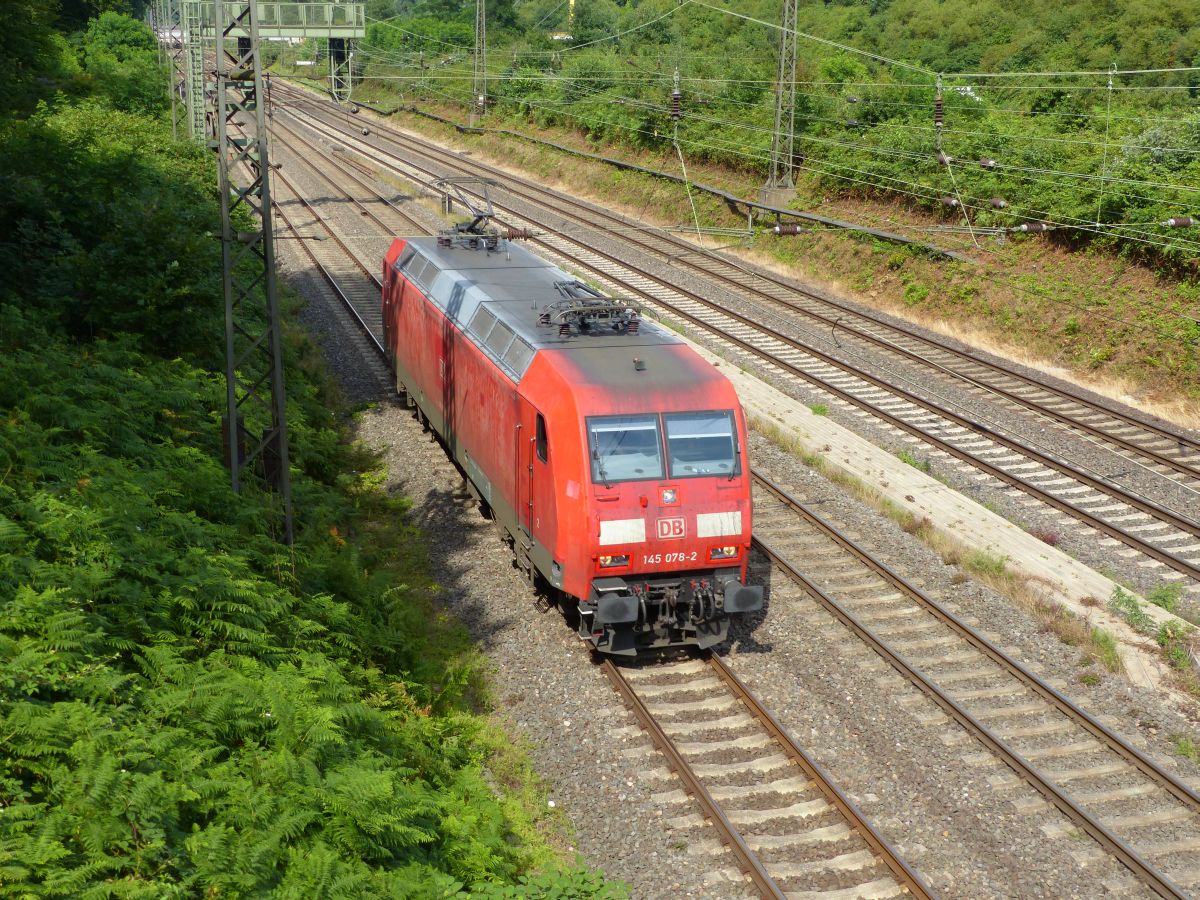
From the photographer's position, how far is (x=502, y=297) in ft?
53.2

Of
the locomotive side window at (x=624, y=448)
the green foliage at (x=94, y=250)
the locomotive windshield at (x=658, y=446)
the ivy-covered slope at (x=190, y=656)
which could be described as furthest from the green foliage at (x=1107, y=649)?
the green foliage at (x=94, y=250)

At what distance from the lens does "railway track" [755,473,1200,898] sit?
32.8 ft

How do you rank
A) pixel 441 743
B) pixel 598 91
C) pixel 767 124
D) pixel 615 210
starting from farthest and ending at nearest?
→ 1. pixel 598 91
2. pixel 615 210
3. pixel 767 124
4. pixel 441 743

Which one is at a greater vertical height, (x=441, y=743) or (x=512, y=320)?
(x=512, y=320)

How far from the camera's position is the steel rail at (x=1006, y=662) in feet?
35.2

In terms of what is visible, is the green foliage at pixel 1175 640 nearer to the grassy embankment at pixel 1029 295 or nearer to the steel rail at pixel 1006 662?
the steel rail at pixel 1006 662

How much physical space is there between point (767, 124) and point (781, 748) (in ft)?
119

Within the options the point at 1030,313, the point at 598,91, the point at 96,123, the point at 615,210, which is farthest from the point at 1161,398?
the point at 598,91

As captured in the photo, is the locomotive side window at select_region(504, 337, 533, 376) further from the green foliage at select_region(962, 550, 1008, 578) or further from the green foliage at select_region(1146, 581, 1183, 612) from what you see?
the green foliage at select_region(1146, 581, 1183, 612)

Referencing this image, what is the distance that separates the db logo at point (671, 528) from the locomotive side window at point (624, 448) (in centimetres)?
50

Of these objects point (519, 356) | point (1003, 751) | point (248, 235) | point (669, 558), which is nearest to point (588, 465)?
point (669, 558)

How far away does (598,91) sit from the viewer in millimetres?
55562

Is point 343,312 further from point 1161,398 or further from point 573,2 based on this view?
point 573,2

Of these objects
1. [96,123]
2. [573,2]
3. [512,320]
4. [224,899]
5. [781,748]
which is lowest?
[781,748]
